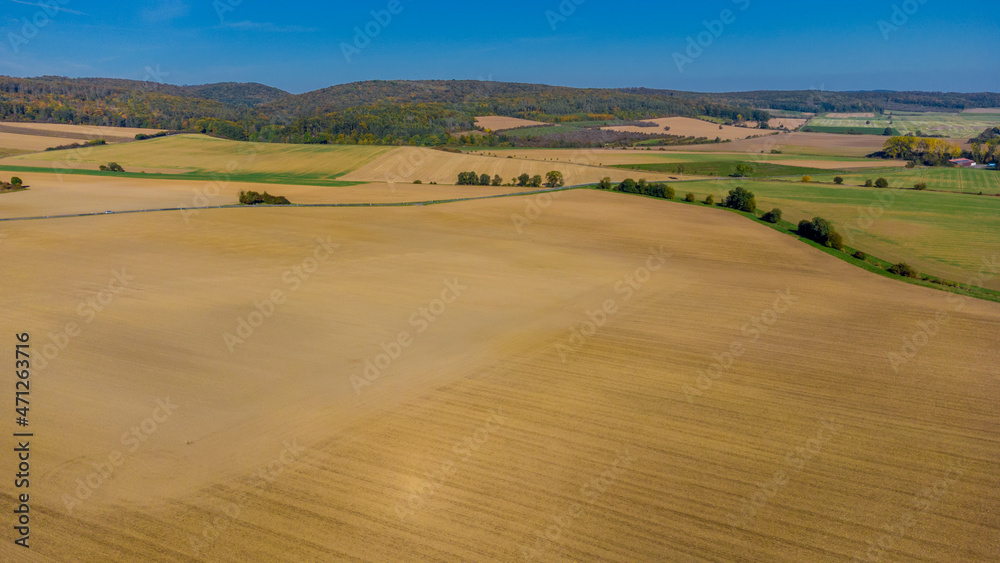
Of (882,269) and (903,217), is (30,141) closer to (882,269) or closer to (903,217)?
(882,269)

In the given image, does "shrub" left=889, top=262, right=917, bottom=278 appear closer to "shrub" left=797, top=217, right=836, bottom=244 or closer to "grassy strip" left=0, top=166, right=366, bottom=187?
"shrub" left=797, top=217, right=836, bottom=244

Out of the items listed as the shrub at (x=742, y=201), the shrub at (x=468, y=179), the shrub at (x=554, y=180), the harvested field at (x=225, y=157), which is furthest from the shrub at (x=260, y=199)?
the shrub at (x=742, y=201)

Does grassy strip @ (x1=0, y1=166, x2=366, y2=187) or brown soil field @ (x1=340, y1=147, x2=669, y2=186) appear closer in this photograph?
grassy strip @ (x1=0, y1=166, x2=366, y2=187)

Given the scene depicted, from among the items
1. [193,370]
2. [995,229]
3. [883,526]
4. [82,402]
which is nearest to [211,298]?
[193,370]

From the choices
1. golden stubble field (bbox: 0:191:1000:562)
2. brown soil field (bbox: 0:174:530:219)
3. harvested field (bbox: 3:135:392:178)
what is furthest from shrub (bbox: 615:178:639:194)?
harvested field (bbox: 3:135:392:178)

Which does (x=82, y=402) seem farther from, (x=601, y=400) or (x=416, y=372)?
(x=601, y=400)

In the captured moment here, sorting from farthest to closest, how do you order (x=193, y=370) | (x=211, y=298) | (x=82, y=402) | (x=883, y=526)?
(x=211, y=298), (x=193, y=370), (x=82, y=402), (x=883, y=526)
